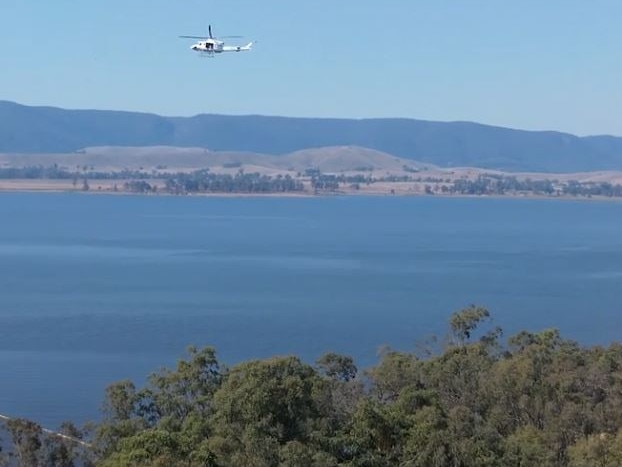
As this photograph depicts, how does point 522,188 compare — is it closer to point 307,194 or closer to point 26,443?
point 307,194

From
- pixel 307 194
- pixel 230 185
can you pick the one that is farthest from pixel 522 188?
pixel 230 185

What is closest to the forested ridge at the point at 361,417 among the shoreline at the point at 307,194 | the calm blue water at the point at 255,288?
the calm blue water at the point at 255,288

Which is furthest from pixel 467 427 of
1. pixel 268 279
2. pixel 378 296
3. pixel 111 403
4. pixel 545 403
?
pixel 268 279

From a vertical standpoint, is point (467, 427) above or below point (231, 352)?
above

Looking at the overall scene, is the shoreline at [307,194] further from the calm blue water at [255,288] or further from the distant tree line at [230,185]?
the calm blue water at [255,288]

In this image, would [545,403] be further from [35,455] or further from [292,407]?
[35,455]

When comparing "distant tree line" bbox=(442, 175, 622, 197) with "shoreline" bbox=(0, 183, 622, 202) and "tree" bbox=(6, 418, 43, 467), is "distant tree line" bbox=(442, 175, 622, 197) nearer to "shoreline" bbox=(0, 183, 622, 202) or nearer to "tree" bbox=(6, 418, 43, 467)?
"shoreline" bbox=(0, 183, 622, 202)
